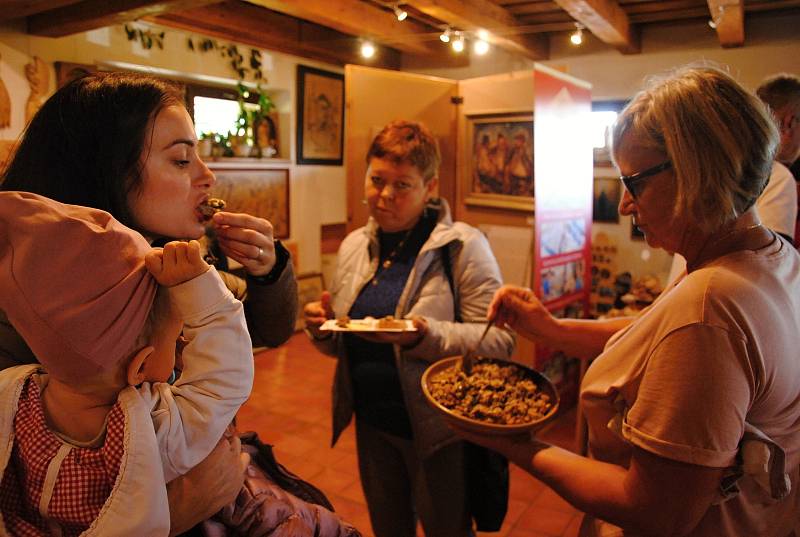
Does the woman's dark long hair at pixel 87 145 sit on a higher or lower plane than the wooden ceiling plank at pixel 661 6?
lower

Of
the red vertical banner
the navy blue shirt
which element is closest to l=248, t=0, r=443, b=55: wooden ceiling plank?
the red vertical banner

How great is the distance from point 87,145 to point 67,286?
0.29 metres

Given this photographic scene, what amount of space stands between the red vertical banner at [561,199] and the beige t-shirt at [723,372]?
2138 mm

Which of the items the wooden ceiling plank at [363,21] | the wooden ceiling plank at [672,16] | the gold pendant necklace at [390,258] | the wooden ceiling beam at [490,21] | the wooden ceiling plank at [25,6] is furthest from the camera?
the wooden ceiling plank at [672,16]

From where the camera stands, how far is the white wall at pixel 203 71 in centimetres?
363

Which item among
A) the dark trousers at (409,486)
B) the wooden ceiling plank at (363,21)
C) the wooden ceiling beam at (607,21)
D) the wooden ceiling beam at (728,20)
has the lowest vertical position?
the dark trousers at (409,486)

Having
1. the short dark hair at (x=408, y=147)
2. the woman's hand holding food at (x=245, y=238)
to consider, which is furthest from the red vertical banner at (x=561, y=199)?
the woman's hand holding food at (x=245, y=238)

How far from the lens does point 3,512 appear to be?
80 cm

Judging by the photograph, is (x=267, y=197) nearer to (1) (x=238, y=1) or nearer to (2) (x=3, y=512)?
(1) (x=238, y=1)

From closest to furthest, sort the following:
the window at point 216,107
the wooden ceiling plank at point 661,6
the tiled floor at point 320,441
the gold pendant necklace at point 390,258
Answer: the gold pendant necklace at point 390,258 → the tiled floor at point 320,441 → the wooden ceiling plank at point 661,6 → the window at point 216,107

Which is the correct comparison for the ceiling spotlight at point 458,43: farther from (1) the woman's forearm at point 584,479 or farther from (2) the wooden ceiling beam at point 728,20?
(1) the woman's forearm at point 584,479

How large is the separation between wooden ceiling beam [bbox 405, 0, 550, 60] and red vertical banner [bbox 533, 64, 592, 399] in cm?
98

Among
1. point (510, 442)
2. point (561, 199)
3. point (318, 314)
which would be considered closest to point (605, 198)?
point (561, 199)

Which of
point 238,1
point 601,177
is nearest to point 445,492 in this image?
point 601,177
